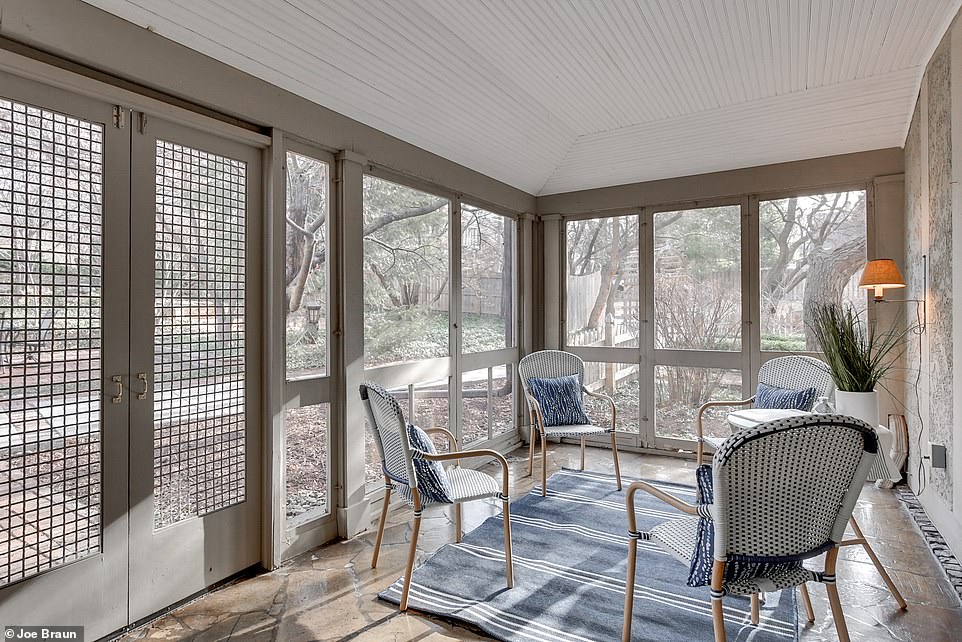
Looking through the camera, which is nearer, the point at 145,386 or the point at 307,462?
the point at 145,386

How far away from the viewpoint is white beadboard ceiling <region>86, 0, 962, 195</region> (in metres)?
2.68

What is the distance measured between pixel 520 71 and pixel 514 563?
119 inches

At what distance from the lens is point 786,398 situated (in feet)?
12.2

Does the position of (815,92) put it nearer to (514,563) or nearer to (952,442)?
(952,442)

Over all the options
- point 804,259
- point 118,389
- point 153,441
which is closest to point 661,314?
point 804,259

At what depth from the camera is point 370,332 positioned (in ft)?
11.7

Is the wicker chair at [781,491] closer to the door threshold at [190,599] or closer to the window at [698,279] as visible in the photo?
the door threshold at [190,599]

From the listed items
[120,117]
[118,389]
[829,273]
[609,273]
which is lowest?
[118,389]

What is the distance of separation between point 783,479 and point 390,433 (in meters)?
1.65

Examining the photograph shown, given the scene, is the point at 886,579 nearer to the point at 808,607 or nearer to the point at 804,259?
the point at 808,607

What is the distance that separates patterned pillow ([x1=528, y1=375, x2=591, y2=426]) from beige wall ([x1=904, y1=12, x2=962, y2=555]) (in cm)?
218

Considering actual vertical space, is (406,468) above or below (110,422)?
below

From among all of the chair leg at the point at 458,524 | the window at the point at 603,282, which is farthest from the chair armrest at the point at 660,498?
the window at the point at 603,282

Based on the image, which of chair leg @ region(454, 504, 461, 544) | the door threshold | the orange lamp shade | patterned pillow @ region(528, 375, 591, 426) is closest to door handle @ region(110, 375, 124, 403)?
the door threshold
